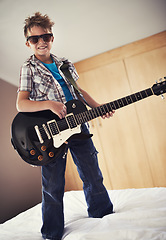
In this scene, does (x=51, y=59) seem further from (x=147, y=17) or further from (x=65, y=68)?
(x=147, y=17)

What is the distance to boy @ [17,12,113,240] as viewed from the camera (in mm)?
1105

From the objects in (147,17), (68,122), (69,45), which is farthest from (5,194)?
(147,17)

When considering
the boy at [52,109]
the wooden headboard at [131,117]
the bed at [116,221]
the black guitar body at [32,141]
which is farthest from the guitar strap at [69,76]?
the wooden headboard at [131,117]

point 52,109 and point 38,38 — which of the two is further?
point 38,38

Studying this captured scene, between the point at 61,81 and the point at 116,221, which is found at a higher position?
the point at 61,81

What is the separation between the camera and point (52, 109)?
1.06 meters

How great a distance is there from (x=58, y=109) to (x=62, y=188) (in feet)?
1.38

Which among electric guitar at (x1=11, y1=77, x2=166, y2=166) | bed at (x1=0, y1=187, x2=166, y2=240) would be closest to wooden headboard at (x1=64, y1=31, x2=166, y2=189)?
bed at (x1=0, y1=187, x2=166, y2=240)

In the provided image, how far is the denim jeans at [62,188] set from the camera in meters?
1.11

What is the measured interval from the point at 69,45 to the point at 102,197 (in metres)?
1.64

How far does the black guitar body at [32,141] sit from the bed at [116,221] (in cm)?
38

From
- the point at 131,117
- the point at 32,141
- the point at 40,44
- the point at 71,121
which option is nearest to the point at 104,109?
Answer: the point at 71,121

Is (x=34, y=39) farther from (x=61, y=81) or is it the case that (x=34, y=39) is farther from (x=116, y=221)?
(x=116, y=221)

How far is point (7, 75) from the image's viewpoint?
238cm
